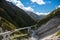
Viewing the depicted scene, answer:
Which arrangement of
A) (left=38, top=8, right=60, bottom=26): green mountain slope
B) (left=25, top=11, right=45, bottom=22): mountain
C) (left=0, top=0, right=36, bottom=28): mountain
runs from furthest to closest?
1. (left=25, top=11, right=45, bottom=22): mountain
2. (left=38, top=8, right=60, bottom=26): green mountain slope
3. (left=0, top=0, right=36, bottom=28): mountain

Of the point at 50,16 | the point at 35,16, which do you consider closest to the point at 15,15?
the point at 35,16

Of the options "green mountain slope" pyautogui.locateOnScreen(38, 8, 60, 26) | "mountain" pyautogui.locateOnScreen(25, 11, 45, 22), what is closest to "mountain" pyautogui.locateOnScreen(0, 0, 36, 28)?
"mountain" pyautogui.locateOnScreen(25, 11, 45, 22)

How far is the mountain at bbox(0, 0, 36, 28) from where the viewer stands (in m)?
6.31

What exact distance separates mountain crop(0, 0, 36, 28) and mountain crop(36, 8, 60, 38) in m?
0.29

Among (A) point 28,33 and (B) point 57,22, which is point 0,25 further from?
(B) point 57,22

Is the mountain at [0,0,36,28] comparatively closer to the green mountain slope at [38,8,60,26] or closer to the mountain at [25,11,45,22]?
the mountain at [25,11,45,22]

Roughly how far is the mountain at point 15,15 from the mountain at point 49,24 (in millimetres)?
285

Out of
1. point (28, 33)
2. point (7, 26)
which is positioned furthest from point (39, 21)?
point (7, 26)

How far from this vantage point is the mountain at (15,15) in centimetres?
631

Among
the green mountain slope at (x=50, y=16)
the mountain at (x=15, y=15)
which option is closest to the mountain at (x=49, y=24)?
the green mountain slope at (x=50, y=16)

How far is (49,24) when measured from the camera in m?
6.89

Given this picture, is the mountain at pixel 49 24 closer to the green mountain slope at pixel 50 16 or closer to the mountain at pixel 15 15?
the green mountain slope at pixel 50 16

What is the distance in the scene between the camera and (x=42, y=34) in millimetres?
6602

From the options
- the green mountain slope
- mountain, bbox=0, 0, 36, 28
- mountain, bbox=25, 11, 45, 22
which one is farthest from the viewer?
mountain, bbox=25, 11, 45, 22
